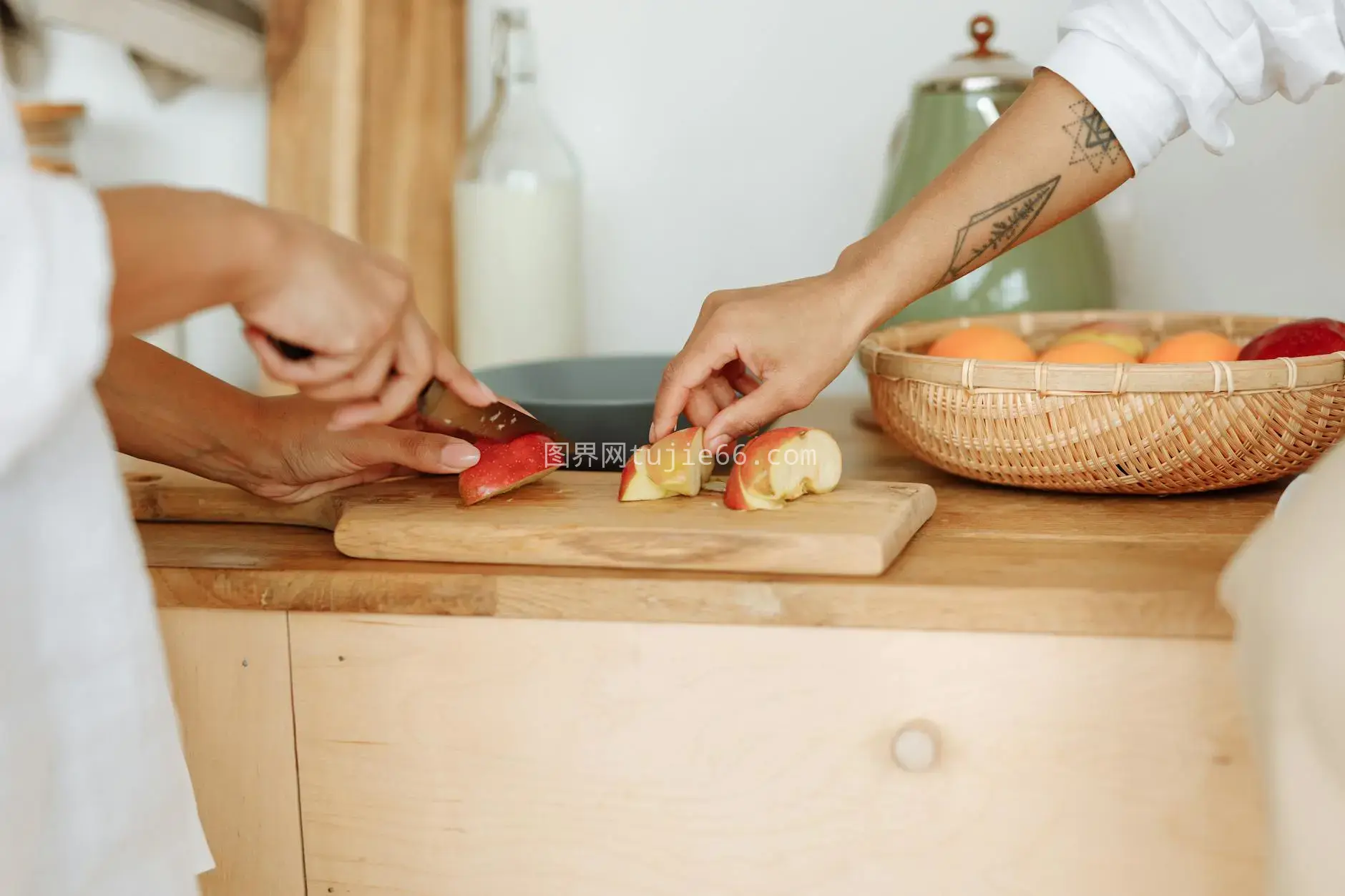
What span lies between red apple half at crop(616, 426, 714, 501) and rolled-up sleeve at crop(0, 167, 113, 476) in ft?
1.33

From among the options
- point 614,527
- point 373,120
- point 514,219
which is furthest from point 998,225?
point 373,120

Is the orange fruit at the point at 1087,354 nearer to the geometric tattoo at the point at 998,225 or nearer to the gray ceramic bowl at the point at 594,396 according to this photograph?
the geometric tattoo at the point at 998,225

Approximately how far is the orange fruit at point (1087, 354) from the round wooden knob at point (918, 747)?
0.30 metres

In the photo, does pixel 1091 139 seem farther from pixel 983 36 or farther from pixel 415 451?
pixel 415 451

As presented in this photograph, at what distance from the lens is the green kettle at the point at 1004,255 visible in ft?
3.71

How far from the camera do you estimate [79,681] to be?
1.95ft

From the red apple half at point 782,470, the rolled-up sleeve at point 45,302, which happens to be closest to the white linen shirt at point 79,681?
the rolled-up sleeve at point 45,302

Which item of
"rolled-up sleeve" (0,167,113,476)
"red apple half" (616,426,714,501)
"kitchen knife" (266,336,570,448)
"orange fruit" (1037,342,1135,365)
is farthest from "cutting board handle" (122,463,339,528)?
"orange fruit" (1037,342,1135,365)

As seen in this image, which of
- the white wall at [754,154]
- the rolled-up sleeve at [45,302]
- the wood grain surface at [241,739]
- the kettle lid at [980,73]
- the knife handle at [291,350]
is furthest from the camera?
the white wall at [754,154]

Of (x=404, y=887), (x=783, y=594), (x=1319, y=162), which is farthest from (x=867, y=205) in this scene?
(x=404, y=887)

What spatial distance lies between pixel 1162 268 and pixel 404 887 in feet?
3.22

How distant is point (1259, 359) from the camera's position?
857 mm

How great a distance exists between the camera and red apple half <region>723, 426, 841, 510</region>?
820 millimetres

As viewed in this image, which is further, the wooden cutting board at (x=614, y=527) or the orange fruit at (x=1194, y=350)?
the orange fruit at (x=1194, y=350)
